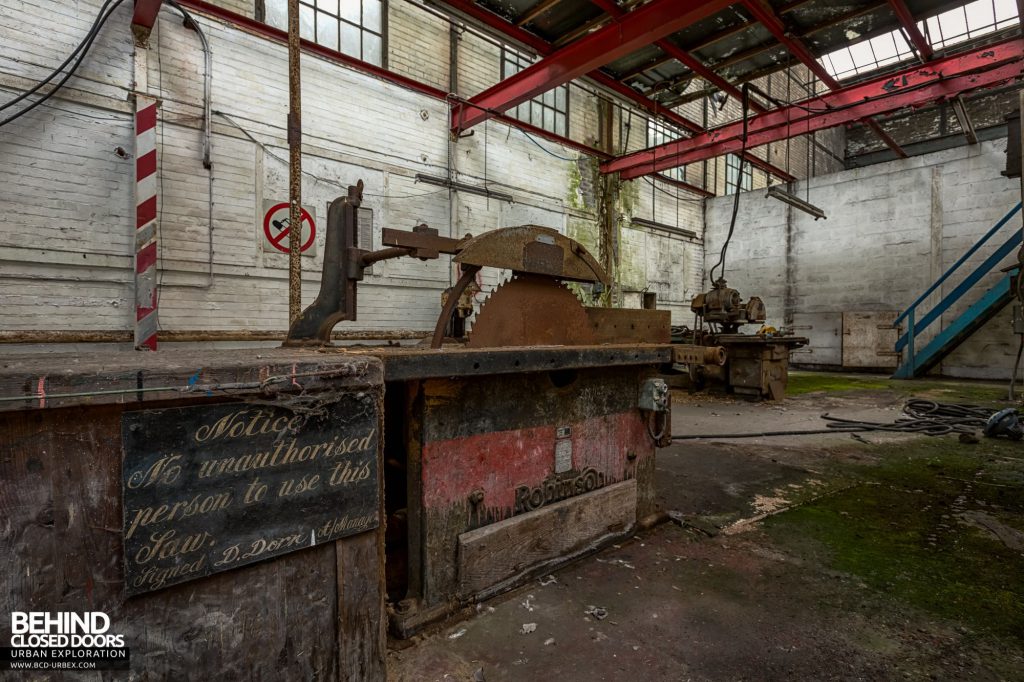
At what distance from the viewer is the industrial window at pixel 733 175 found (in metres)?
14.0

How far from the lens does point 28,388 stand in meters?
0.98

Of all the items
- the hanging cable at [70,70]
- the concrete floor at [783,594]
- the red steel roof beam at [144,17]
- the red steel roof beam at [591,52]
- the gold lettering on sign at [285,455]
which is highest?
the red steel roof beam at [591,52]

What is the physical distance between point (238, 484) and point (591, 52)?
20.4ft

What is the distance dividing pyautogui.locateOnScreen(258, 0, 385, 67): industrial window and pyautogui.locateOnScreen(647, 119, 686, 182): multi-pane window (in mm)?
6621

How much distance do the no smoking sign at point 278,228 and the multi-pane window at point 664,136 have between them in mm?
8256

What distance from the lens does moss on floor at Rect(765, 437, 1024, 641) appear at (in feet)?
6.57

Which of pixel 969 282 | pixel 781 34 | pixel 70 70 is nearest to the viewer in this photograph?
pixel 70 70

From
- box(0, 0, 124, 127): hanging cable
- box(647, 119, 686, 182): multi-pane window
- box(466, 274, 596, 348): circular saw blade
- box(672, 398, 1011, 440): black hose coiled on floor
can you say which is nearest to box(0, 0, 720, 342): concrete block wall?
box(0, 0, 124, 127): hanging cable

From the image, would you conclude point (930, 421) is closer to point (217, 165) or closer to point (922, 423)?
point (922, 423)

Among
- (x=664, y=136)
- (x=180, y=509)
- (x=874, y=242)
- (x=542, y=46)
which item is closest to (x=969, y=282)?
(x=874, y=242)

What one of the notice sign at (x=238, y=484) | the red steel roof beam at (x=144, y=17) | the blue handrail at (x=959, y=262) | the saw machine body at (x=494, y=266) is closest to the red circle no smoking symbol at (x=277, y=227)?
the red steel roof beam at (x=144, y=17)

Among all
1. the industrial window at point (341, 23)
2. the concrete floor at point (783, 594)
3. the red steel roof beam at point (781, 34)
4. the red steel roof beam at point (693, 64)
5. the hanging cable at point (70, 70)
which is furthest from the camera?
the red steel roof beam at point (693, 64)

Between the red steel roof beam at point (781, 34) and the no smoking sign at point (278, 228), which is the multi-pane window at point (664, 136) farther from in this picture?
the no smoking sign at point (278, 228)

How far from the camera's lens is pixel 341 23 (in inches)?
253
